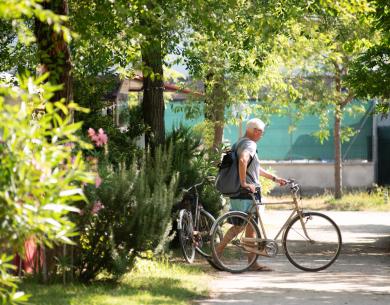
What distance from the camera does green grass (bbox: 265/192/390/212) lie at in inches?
1204

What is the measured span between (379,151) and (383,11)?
804 inches

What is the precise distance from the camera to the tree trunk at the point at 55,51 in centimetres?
1073

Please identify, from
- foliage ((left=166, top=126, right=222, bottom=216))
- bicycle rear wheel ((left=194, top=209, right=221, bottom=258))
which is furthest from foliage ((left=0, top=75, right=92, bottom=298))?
foliage ((left=166, top=126, right=222, bottom=216))

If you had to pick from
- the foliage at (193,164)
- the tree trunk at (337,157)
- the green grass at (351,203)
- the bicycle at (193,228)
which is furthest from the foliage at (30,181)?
the tree trunk at (337,157)

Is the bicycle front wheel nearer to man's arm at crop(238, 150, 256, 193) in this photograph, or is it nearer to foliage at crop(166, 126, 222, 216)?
man's arm at crop(238, 150, 256, 193)

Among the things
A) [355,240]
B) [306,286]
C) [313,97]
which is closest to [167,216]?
[306,286]

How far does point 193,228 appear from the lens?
45.8ft

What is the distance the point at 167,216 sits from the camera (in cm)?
1106

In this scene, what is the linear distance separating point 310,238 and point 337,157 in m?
Answer: 20.2

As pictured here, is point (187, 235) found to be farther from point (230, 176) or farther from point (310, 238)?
point (310, 238)

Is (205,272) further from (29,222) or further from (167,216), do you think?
(29,222)

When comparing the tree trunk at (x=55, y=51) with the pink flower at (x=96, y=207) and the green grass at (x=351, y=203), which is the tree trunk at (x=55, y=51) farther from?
the green grass at (x=351, y=203)

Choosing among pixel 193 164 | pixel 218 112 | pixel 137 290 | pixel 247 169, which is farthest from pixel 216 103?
pixel 137 290

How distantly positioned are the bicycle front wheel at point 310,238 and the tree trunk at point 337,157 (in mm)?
18810
